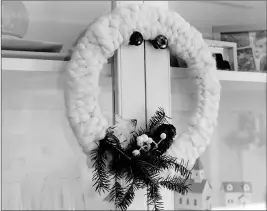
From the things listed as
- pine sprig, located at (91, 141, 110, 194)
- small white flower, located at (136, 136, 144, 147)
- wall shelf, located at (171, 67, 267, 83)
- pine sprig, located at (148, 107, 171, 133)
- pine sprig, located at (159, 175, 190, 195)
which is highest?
wall shelf, located at (171, 67, 267, 83)

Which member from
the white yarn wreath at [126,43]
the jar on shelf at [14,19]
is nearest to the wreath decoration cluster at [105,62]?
the white yarn wreath at [126,43]

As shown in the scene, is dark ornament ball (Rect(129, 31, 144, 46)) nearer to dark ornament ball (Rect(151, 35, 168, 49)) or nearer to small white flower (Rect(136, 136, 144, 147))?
dark ornament ball (Rect(151, 35, 168, 49))

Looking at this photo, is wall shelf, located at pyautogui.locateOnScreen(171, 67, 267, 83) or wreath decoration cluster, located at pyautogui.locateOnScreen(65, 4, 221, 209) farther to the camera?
wall shelf, located at pyautogui.locateOnScreen(171, 67, 267, 83)

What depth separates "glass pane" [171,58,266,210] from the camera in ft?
3.54

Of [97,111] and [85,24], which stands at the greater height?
[85,24]

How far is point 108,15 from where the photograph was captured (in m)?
0.99

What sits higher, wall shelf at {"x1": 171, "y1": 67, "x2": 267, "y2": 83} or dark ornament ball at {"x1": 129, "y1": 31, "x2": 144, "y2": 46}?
dark ornament ball at {"x1": 129, "y1": 31, "x2": 144, "y2": 46}

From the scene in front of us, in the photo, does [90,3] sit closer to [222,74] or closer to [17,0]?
[17,0]

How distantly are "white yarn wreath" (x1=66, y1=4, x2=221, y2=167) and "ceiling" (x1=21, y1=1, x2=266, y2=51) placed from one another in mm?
76

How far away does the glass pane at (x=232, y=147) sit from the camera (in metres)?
1.08

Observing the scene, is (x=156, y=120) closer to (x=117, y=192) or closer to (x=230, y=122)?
(x=117, y=192)

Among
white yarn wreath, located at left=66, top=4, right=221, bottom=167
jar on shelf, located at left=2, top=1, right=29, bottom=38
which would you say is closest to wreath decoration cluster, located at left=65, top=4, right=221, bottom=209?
white yarn wreath, located at left=66, top=4, right=221, bottom=167

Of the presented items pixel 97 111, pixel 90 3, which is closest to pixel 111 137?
pixel 97 111

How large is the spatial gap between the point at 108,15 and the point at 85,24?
0.30 ft
